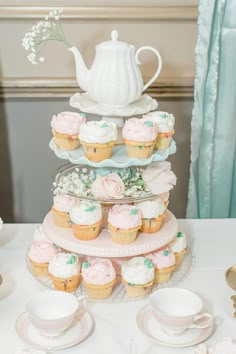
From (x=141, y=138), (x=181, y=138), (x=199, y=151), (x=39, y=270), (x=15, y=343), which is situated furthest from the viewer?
(x=181, y=138)

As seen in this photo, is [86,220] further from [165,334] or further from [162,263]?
[165,334]

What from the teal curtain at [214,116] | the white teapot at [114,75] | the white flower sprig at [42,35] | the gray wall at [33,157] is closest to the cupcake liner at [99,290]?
the white teapot at [114,75]

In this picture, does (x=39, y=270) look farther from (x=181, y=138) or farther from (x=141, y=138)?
(x=181, y=138)

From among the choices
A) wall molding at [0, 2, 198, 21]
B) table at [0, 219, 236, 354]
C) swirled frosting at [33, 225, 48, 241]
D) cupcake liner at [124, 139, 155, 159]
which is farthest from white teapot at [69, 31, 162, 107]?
wall molding at [0, 2, 198, 21]

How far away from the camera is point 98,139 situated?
4.22 feet

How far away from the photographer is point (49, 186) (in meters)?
2.21

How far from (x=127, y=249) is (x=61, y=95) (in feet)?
2.87

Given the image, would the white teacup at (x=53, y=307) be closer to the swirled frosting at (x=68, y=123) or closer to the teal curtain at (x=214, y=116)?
the swirled frosting at (x=68, y=123)

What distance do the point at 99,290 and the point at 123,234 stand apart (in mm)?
132

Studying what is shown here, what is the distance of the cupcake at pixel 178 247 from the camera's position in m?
1.44

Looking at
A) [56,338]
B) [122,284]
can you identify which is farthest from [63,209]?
[56,338]

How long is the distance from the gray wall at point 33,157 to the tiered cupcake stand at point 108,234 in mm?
663

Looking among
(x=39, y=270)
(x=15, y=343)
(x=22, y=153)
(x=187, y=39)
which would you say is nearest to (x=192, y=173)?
(x=187, y=39)

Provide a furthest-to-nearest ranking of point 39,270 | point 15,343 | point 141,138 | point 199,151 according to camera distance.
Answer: point 199,151, point 39,270, point 141,138, point 15,343
